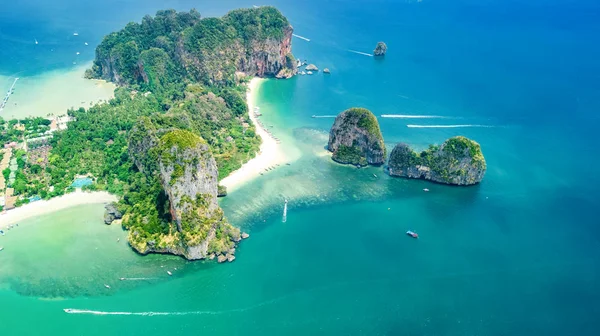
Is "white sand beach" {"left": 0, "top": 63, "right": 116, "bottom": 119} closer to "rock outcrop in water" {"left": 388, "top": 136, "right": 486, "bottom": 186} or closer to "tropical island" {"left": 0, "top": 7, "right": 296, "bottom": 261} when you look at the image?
"tropical island" {"left": 0, "top": 7, "right": 296, "bottom": 261}

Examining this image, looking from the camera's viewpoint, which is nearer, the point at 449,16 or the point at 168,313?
the point at 168,313

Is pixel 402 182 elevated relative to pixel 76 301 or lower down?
elevated

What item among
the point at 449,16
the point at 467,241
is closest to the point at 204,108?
the point at 467,241

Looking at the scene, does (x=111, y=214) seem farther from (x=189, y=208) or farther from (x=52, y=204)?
(x=189, y=208)

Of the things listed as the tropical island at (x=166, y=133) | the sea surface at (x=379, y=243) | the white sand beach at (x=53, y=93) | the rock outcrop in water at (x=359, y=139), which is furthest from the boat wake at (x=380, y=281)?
the white sand beach at (x=53, y=93)

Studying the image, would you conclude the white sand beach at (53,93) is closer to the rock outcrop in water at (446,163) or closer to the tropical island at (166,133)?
the tropical island at (166,133)

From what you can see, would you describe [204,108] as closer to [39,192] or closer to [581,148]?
[39,192]
